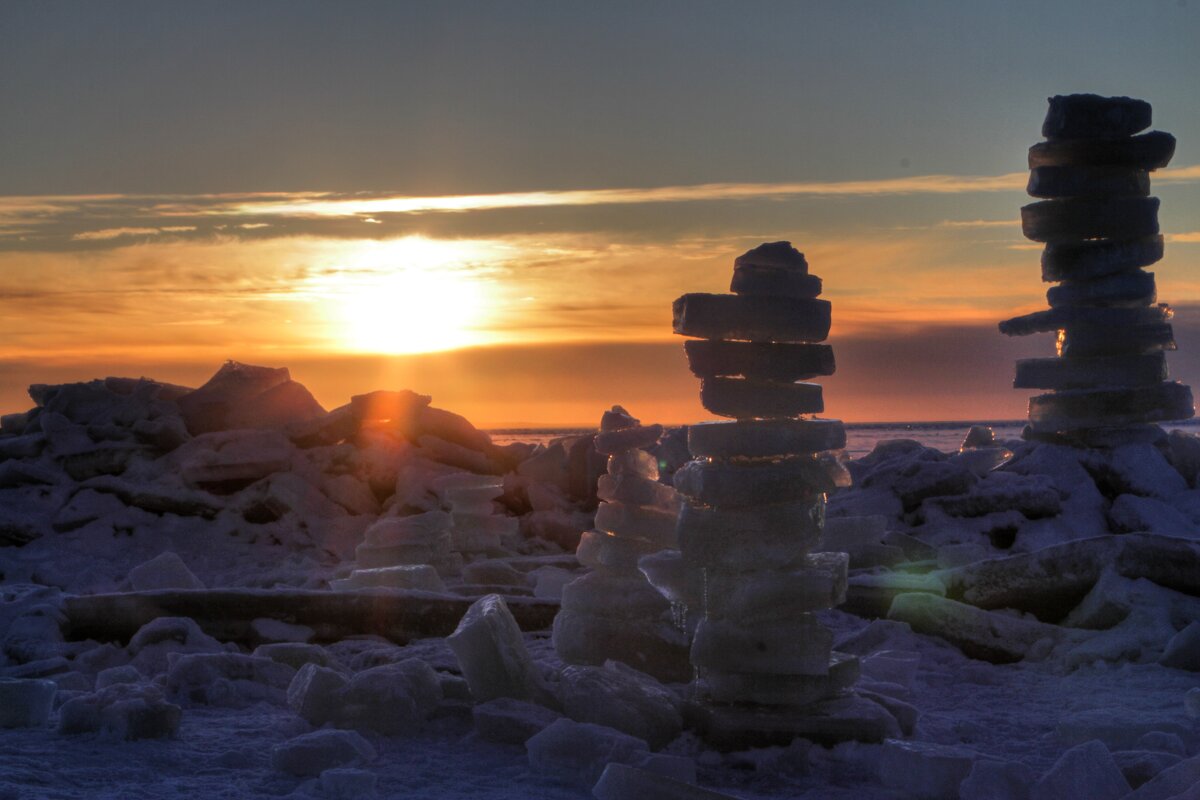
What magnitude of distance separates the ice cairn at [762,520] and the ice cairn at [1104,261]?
333 inches

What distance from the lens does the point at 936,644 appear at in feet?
23.9

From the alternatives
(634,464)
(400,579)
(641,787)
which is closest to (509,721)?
(641,787)

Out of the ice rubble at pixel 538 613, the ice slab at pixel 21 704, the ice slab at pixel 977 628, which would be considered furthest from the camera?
the ice slab at pixel 977 628

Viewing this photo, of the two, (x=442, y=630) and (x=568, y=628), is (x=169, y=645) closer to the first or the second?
(x=442, y=630)

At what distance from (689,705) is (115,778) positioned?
8.00 feet

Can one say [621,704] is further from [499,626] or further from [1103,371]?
[1103,371]

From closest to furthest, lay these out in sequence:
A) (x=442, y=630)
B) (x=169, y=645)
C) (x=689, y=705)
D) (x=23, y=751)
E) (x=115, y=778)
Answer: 1. (x=115, y=778)
2. (x=23, y=751)
3. (x=689, y=705)
4. (x=169, y=645)
5. (x=442, y=630)

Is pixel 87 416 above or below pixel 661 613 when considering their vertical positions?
above

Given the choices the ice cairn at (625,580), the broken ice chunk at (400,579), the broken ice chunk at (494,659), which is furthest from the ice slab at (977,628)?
the broken ice chunk at (400,579)

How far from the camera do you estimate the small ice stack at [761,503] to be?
216 inches

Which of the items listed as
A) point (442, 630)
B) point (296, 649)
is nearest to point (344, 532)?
point (442, 630)

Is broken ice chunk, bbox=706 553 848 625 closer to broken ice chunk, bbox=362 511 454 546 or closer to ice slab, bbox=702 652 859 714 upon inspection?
ice slab, bbox=702 652 859 714

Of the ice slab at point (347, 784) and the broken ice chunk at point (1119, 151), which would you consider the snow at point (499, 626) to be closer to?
the ice slab at point (347, 784)

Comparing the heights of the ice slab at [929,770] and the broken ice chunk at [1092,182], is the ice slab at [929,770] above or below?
below
